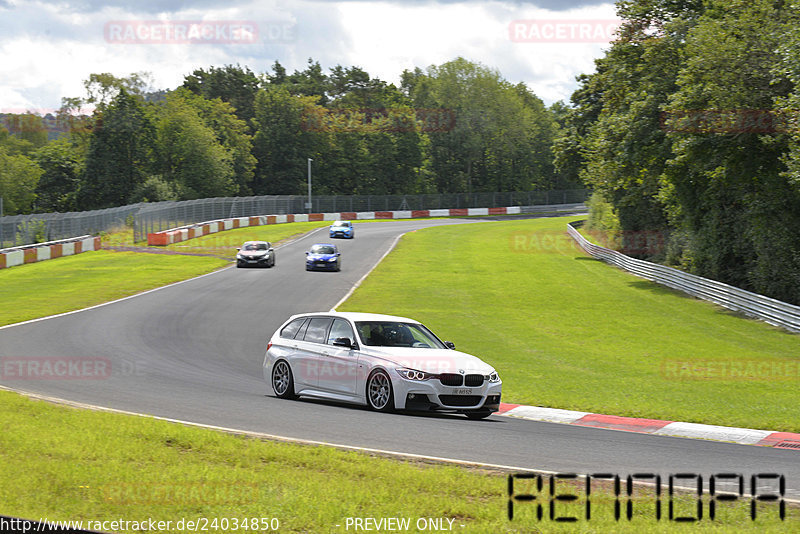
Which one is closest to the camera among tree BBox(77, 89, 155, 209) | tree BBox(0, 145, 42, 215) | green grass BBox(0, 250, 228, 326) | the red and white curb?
the red and white curb

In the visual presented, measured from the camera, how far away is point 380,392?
40.3ft

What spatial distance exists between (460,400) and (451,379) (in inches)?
14.0

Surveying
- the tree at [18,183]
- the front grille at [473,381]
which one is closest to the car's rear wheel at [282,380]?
Result: the front grille at [473,381]

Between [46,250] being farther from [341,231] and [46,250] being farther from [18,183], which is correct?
[18,183]

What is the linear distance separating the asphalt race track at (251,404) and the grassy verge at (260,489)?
1.26 m

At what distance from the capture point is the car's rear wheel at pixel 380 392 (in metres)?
12.1

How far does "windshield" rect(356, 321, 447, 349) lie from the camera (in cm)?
1302

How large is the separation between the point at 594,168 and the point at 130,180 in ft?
230

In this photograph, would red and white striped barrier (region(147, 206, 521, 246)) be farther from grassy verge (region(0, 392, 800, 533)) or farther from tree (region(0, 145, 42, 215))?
grassy verge (region(0, 392, 800, 533))

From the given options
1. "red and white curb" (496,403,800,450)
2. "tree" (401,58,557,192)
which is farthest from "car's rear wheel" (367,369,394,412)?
"tree" (401,58,557,192)

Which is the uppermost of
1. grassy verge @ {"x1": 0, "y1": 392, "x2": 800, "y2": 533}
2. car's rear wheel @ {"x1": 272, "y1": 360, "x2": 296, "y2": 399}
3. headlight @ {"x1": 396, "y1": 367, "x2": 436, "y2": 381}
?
Answer: grassy verge @ {"x1": 0, "y1": 392, "x2": 800, "y2": 533}

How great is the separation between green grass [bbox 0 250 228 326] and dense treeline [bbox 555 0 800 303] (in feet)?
77.8

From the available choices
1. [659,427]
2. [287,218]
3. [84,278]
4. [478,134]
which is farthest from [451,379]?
[478,134]

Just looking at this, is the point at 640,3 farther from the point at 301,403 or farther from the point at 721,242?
the point at 301,403
